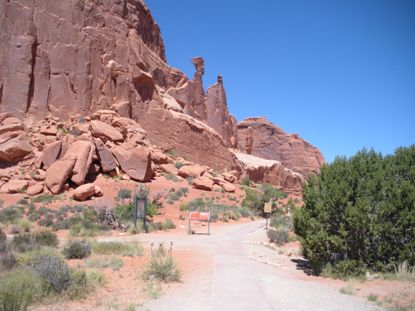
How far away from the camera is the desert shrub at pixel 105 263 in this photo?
11.4 m

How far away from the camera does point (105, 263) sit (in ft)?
38.4

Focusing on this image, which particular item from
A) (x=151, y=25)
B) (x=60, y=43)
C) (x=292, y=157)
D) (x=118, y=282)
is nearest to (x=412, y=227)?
(x=118, y=282)

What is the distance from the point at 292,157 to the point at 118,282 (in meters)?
92.4

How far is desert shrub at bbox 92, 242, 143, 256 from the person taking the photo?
13.6 m

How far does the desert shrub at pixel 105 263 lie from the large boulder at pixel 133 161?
2000 cm

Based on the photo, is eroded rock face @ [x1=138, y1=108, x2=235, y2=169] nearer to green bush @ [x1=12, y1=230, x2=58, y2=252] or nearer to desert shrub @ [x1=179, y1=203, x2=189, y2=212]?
desert shrub @ [x1=179, y1=203, x2=189, y2=212]

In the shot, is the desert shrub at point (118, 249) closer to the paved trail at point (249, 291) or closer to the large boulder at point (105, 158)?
the paved trail at point (249, 291)

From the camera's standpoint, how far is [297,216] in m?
12.9

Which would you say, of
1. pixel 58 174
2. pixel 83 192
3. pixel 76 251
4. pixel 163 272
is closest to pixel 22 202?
pixel 58 174

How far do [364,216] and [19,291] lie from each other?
919 cm

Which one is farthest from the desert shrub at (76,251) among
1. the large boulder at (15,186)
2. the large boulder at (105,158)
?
the large boulder at (105,158)

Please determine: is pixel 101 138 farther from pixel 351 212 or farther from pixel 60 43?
pixel 351 212

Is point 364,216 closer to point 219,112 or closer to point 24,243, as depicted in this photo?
point 24,243

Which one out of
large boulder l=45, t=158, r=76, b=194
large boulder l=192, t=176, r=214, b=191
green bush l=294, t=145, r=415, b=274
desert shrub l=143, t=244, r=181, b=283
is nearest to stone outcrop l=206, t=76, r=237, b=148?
large boulder l=192, t=176, r=214, b=191
